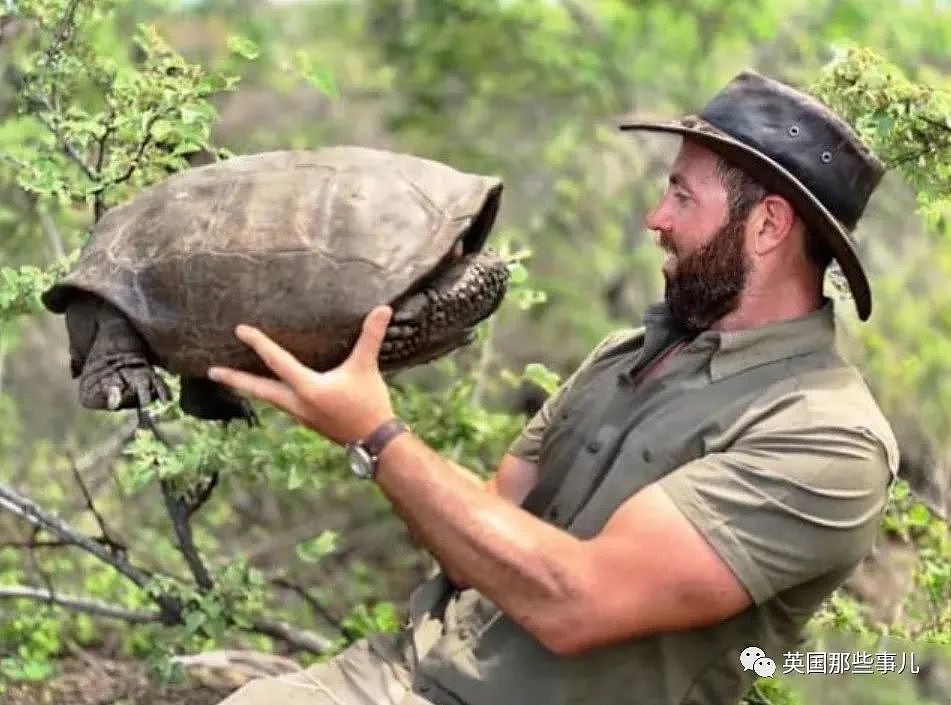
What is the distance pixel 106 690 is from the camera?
501cm


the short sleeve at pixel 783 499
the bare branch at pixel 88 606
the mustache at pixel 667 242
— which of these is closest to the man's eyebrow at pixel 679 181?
the mustache at pixel 667 242

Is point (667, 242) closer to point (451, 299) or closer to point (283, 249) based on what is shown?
A: point (451, 299)

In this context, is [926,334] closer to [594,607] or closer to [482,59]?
[482,59]

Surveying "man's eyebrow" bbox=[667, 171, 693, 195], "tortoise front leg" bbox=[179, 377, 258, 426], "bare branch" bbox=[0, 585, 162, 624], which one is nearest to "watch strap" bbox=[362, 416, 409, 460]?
"tortoise front leg" bbox=[179, 377, 258, 426]

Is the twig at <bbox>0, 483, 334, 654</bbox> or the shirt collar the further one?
the twig at <bbox>0, 483, 334, 654</bbox>

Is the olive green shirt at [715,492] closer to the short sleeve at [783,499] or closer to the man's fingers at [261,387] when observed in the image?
the short sleeve at [783,499]

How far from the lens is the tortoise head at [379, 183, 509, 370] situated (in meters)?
2.86

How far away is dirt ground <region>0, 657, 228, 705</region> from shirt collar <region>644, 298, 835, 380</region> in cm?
231

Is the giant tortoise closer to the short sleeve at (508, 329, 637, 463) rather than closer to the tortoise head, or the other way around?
the tortoise head

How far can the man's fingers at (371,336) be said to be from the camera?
276 centimetres

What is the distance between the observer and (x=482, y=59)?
10398 mm

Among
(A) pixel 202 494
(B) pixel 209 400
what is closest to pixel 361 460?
(B) pixel 209 400

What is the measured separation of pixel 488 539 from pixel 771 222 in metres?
0.96

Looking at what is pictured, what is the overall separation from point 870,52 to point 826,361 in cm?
119
